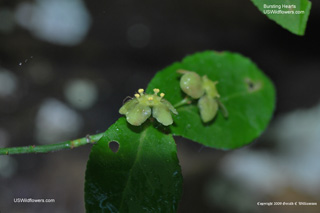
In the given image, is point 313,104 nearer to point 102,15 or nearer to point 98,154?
point 102,15

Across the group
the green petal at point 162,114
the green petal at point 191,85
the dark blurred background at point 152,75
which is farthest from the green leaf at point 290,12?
the dark blurred background at point 152,75

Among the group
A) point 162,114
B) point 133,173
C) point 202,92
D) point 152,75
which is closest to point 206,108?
point 202,92

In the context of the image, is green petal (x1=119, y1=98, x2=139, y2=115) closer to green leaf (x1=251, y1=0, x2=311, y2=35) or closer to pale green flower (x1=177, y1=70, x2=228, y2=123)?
pale green flower (x1=177, y1=70, x2=228, y2=123)

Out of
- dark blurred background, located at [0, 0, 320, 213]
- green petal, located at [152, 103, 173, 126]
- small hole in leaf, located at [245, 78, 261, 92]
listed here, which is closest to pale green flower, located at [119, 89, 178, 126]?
green petal, located at [152, 103, 173, 126]

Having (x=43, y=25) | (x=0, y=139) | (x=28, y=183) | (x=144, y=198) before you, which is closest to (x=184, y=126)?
(x=144, y=198)

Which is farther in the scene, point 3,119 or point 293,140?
point 293,140

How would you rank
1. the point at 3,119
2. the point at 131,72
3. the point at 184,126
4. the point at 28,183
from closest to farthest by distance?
the point at 184,126
the point at 28,183
the point at 3,119
the point at 131,72

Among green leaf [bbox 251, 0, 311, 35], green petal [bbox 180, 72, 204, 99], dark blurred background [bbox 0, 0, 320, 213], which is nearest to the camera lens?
green leaf [bbox 251, 0, 311, 35]
